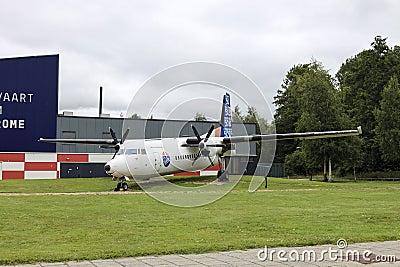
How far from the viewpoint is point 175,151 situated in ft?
107

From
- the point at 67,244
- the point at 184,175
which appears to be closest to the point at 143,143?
the point at 184,175

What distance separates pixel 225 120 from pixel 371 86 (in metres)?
33.8

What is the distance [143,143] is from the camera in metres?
29.2

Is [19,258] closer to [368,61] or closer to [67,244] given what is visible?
[67,244]

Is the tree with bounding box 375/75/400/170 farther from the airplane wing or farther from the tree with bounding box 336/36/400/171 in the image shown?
the airplane wing

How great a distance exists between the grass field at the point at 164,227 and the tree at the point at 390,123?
34.5m

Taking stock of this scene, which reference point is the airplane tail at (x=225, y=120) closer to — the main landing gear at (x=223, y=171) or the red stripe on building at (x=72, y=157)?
the main landing gear at (x=223, y=171)

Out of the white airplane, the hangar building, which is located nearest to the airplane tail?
the white airplane

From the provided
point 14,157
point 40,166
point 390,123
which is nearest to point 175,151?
point 40,166

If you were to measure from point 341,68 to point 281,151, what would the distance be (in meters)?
18.7

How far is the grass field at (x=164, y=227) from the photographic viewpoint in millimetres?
9141

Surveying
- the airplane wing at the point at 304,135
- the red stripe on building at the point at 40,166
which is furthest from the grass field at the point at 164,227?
the red stripe on building at the point at 40,166

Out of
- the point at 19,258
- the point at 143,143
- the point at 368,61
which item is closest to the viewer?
the point at 19,258

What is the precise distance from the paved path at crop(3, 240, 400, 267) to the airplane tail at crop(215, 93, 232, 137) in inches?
1055
